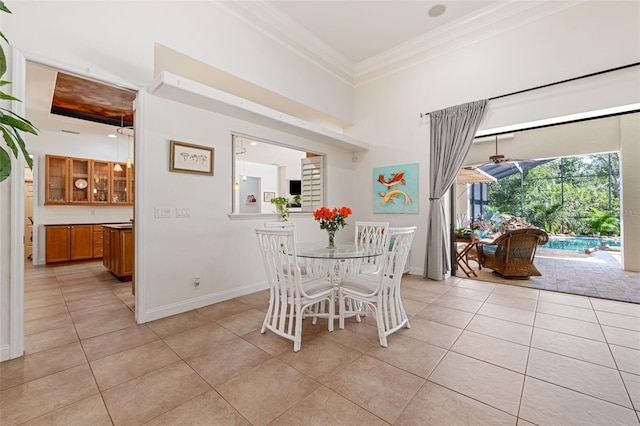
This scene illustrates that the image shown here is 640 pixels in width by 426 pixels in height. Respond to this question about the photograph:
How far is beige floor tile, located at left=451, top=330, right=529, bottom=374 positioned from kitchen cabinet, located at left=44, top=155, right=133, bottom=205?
283 inches

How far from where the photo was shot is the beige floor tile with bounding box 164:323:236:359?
2.17 m

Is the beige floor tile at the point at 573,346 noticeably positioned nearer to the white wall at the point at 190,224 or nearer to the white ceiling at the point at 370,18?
the white wall at the point at 190,224

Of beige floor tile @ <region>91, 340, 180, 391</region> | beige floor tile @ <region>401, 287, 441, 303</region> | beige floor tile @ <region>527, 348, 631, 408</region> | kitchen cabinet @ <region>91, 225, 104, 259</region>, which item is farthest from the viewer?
kitchen cabinet @ <region>91, 225, 104, 259</region>

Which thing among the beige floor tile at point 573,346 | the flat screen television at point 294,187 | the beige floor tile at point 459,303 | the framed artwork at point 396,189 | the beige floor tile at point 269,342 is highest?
the flat screen television at point 294,187

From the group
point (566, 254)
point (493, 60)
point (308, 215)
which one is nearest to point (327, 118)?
point (308, 215)

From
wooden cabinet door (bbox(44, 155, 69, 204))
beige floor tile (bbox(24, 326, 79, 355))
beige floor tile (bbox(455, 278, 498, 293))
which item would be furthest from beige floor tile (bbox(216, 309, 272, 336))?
wooden cabinet door (bbox(44, 155, 69, 204))

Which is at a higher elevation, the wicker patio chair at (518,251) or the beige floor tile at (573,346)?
the wicker patio chair at (518,251)

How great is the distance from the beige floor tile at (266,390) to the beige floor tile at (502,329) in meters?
1.74

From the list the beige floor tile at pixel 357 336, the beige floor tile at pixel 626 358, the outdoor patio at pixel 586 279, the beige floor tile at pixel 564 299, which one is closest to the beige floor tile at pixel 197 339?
the beige floor tile at pixel 357 336

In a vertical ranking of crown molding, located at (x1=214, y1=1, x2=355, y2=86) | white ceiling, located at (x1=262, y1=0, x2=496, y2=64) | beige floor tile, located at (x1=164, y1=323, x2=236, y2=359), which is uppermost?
white ceiling, located at (x1=262, y1=0, x2=496, y2=64)

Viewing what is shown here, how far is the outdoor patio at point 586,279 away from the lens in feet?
11.8

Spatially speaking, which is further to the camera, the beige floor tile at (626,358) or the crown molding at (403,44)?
the crown molding at (403,44)

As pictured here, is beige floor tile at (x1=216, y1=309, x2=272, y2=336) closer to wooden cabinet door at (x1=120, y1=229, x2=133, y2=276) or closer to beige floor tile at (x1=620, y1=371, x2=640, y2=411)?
wooden cabinet door at (x1=120, y1=229, x2=133, y2=276)

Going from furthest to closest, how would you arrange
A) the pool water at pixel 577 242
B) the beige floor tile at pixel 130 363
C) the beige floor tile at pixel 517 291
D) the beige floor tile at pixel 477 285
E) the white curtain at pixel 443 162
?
1. the pool water at pixel 577 242
2. the white curtain at pixel 443 162
3. the beige floor tile at pixel 477 285
4. the beige floor tile at pixel 517 291
5. the beige floor tile at pixel 130 363
